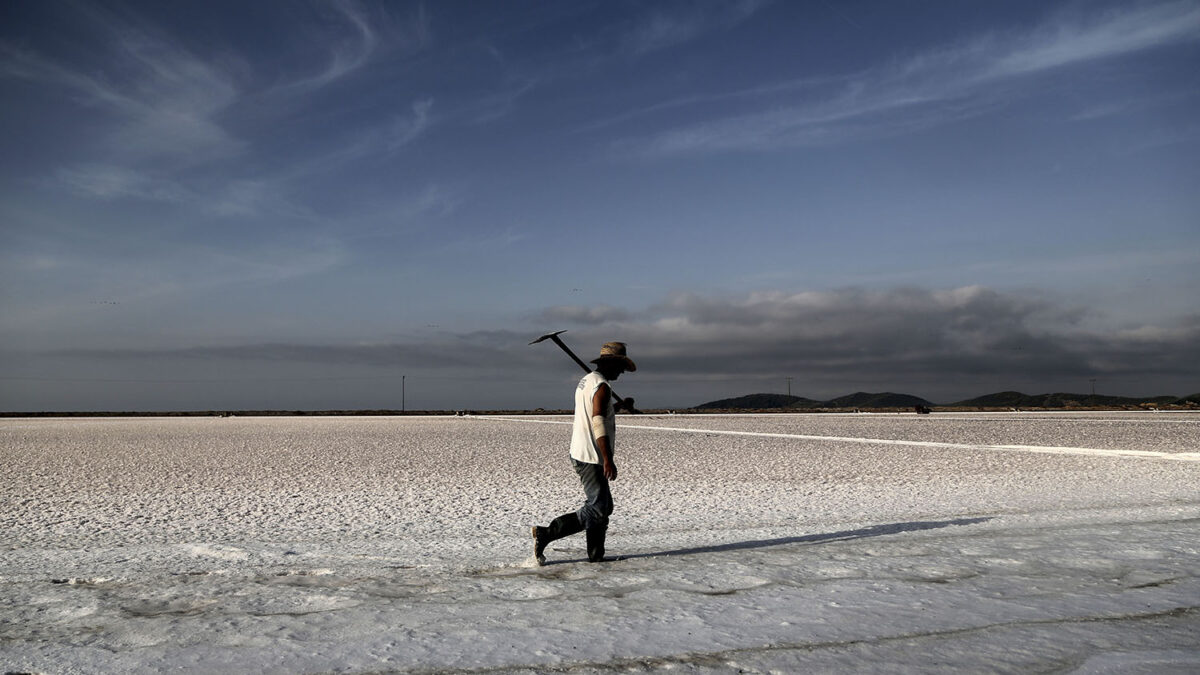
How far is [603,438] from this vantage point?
215 inches

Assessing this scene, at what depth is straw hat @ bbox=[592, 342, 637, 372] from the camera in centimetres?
569

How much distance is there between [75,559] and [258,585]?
1.76 m

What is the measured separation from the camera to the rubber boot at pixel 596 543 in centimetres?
561

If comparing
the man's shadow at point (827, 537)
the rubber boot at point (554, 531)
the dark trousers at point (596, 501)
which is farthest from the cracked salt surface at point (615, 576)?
the dark trousers at point (596, 501)

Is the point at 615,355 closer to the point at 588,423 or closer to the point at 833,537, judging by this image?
the point at 588,423

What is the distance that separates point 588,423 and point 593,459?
0.75 feet

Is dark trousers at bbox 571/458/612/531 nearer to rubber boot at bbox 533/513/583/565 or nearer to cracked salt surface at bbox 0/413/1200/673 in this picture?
rubber boot at bbox 533/513/583/565

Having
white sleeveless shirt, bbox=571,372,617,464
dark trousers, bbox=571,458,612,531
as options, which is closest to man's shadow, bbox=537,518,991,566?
dark trousers, bbox=571,458,612,531

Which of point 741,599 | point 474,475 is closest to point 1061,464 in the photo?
point 474,475

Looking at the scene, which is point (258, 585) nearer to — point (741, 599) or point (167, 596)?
point (167, 596)

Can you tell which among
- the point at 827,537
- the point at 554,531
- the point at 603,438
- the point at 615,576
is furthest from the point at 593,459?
the point at 827,537

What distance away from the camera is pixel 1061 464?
13.0m

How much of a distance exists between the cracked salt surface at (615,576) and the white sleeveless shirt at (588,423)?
69cm

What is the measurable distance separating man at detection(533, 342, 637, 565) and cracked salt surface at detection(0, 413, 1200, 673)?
0.20m
